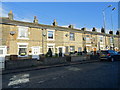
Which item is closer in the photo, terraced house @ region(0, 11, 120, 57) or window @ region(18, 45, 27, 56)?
terraced house @ region(0, 11, 120, 57)

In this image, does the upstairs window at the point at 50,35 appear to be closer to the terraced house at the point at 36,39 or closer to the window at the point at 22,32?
the terraced house at the point at 36,39

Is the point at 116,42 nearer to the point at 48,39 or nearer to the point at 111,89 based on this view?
the point at 48,39

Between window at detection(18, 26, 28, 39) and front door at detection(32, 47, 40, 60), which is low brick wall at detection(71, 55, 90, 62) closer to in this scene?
front door at detection(32, 47, 40, 60)

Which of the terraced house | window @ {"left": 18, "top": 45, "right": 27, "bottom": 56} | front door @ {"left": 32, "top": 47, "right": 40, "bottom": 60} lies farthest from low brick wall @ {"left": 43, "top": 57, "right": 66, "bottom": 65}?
window @ {"left": 18, "top": 45, "right": 27, "bottom": 56}

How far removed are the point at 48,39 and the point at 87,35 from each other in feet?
37.1

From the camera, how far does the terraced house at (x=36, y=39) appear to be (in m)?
15.1

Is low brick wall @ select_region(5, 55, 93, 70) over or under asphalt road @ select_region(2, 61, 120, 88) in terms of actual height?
over

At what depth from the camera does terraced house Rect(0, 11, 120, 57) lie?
49.6 ft

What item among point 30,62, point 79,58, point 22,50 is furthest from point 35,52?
point 79,58

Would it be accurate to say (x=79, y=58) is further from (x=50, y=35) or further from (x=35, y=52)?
(x=35, y=52)

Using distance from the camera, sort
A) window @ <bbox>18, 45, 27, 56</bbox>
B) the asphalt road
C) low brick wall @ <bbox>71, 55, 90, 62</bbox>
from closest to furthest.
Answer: the asphalt road → window @ <bbox>18, 45, 27, 56</bbox> → low brick wall @ <bbox>71, 55, 90, 62</bbox>

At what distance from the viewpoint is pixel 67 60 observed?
16.7 m

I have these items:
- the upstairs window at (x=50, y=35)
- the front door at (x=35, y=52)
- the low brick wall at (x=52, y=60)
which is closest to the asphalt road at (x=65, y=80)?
the low brick wall at (x=52, y=60)

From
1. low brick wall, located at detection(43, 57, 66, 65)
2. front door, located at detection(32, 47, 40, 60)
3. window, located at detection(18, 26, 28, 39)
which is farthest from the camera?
front door, located at detection(32, 47, 40, 60)
